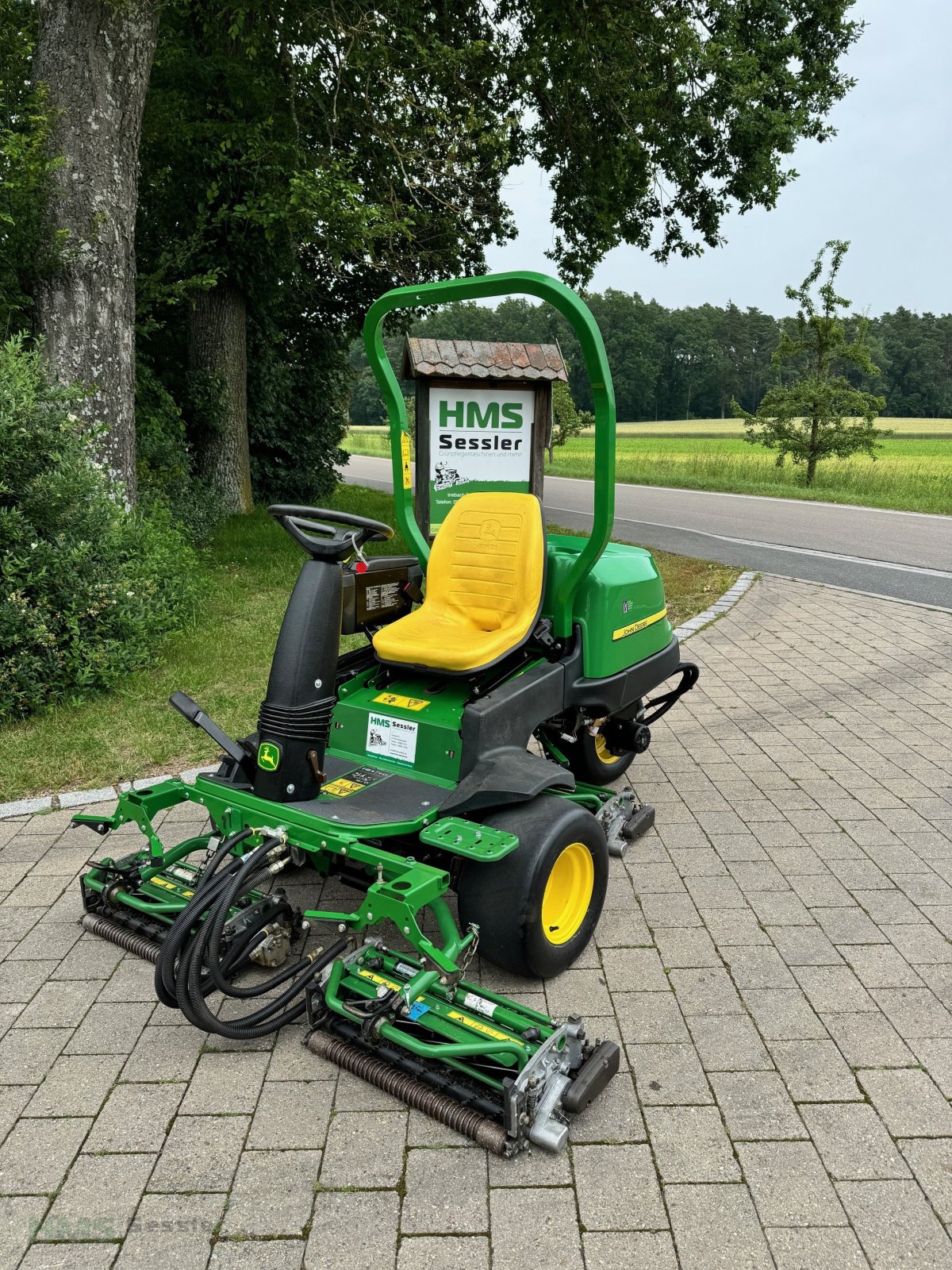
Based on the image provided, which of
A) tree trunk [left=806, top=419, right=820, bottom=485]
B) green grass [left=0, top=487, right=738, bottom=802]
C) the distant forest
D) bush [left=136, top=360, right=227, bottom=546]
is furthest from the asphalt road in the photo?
the distant forest

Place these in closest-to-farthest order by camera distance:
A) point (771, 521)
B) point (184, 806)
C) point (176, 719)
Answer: point (184, 806) < point (176, 719) < point (771, 521)

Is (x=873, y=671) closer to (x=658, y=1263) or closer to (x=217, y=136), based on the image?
(x=658, y=1263)

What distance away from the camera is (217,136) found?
30.5ft

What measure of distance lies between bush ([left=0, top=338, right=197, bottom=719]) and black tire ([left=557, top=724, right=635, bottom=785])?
2.91 metres

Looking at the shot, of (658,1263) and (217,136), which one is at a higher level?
(217,136)

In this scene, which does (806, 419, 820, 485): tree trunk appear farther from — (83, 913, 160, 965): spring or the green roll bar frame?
(83, 913, 160, 965): spring

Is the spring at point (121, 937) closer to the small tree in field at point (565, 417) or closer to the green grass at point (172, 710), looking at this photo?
the green grass at point (172, 710)

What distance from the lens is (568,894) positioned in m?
3.10

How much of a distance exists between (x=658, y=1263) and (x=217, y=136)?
10079 millimetres

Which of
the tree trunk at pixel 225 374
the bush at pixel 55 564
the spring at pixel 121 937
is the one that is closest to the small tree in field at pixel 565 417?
the tree trunk at pixel 225 374

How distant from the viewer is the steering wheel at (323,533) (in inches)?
124

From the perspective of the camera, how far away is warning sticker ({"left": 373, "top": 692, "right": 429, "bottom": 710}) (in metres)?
3.38

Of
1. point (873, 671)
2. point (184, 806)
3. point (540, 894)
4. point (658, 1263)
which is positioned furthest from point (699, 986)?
point (873, 671)

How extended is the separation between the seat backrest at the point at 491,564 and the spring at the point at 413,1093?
5.07ft
